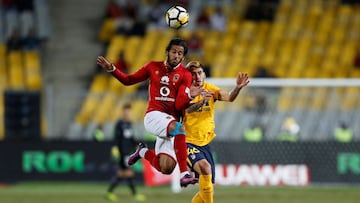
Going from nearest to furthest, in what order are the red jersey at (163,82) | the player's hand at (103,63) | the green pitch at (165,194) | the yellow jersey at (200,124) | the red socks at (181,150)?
the player's hand at (103,63) < the red jersey at (163,82) < the red socks at (181,150) < the yellow jersey at (200,124) < the green pitch at (165,194)

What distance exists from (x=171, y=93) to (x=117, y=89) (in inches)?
570

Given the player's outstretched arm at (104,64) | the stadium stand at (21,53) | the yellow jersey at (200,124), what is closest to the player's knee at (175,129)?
the player's outstretched arm at (104,64)

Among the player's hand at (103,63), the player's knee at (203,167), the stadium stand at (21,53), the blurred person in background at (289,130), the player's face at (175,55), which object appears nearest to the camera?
Answer: the player's hand at (103,63)

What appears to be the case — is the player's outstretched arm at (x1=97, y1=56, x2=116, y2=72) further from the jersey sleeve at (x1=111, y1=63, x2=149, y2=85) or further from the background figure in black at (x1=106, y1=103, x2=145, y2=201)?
the background figure in black at (x1=106, y1=103, x2=145, y2=201)

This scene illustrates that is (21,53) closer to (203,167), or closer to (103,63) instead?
(203,167)

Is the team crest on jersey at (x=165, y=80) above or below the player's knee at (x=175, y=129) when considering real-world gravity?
above

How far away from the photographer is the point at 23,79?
29703 mm

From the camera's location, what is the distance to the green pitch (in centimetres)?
2052

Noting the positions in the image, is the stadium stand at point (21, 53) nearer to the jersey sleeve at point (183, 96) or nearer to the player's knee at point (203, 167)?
the player's knee at point (203, 167)

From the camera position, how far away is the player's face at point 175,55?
13461 mm

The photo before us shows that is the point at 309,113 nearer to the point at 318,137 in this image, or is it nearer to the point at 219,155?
the point at 318,137

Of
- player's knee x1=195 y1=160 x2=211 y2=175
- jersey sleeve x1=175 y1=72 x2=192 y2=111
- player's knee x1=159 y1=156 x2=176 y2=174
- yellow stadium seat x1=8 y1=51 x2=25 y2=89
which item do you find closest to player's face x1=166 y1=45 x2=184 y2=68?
jersey sleeve x1=175 y1=72 x2=192 y2=111

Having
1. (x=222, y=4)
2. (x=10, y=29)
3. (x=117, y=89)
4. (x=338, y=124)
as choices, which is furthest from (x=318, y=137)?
(x=10, y=29)

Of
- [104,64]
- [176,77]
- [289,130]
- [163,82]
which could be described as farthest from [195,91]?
[289,130]
